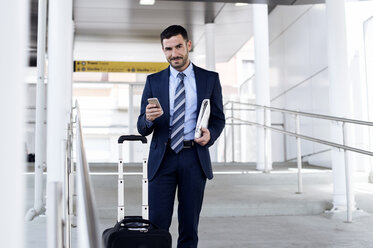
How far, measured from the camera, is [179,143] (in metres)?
2.14

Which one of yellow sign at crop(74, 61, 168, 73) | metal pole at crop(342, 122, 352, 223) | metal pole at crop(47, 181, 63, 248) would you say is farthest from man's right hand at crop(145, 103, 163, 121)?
yellow sign at crop(74, 61, 168, 73)

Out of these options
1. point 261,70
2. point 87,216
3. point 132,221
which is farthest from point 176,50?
point 261,70

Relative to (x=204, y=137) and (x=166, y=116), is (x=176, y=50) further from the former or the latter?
(x=204, y=137)

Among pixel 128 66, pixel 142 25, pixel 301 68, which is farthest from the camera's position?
pixel 128 66

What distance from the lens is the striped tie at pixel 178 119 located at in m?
2.14

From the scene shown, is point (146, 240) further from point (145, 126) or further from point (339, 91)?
point (339, 91)

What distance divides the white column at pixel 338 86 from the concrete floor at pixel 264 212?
0.25 meters

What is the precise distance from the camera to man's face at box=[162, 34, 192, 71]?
212cm

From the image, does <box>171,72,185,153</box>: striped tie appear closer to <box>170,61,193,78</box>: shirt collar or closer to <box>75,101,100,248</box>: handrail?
<box>170,61,193,78</box>: shirt collar

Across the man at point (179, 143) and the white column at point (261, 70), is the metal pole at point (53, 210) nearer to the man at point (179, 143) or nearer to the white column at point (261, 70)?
the man at point (179, 143)

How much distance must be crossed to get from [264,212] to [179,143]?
2.69m

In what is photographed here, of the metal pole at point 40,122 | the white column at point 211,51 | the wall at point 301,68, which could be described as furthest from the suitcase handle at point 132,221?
the white column at point 211,51

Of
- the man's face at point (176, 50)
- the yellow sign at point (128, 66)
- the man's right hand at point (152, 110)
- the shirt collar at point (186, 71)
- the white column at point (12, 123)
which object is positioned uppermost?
the yellow sign at point (128, 66)

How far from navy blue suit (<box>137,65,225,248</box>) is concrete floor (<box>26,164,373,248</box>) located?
121 centimetres
